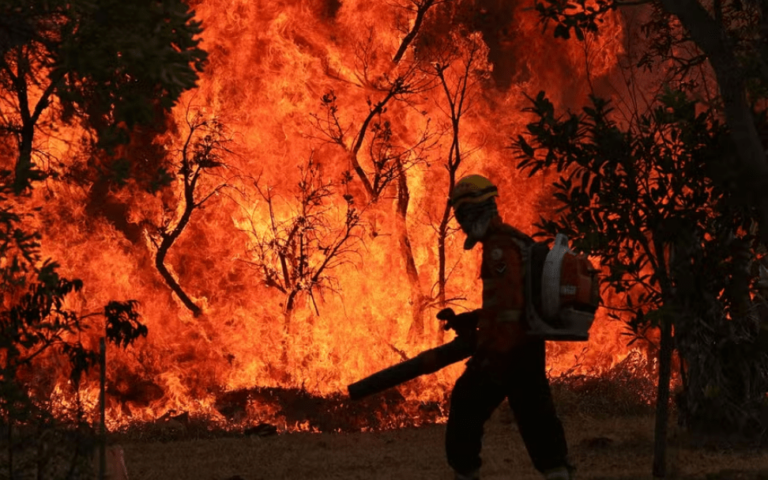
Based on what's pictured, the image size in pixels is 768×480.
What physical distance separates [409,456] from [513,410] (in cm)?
619

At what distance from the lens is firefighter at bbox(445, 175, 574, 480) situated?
22.7 feet

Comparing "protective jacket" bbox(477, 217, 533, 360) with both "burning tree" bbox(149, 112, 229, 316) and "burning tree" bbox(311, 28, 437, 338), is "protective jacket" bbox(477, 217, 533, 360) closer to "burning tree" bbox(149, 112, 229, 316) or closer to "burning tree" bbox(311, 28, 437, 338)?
"burning tree" bbox(311, 28, 437, 338)

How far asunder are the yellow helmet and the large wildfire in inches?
381

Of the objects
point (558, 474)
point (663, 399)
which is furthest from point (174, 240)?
point (558, 474)

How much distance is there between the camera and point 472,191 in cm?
702

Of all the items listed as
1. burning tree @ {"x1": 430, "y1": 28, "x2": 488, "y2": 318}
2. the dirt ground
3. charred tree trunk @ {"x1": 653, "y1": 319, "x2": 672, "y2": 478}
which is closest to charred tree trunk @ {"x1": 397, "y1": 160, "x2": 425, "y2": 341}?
burning tree @ {"x1": 430, "y1": 28, "x2": 488, "y2": 318}

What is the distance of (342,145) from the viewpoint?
1778 centimetres

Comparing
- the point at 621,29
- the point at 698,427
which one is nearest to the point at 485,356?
the point at 698,427

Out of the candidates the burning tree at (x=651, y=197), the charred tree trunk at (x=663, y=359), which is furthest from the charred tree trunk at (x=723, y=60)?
the charred tree trunk at (x=663, y=359)

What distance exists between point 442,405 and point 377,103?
5015 mm

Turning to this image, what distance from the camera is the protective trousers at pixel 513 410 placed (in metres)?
7.00

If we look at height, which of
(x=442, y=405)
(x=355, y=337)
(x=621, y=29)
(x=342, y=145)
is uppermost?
(x=621, y=29)

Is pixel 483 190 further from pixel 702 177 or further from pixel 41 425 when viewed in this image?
pixel 41 425

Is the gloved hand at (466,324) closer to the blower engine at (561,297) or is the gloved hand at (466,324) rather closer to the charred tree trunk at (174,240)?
the blower engine at (561,297)
